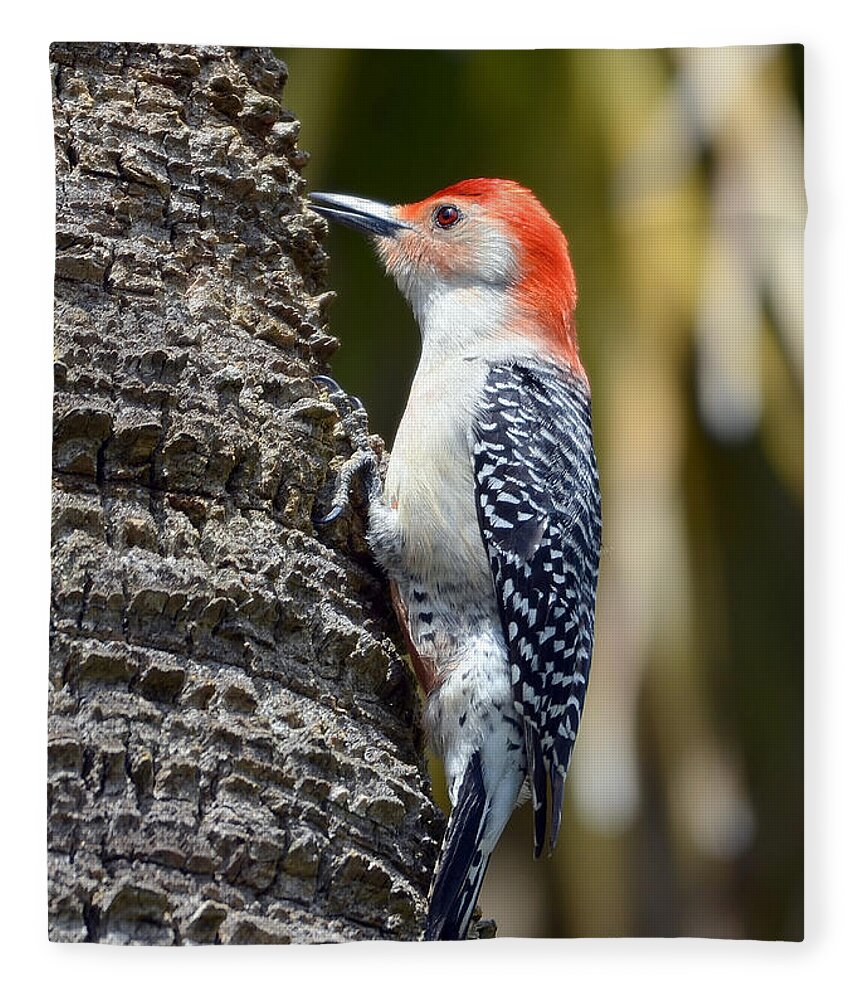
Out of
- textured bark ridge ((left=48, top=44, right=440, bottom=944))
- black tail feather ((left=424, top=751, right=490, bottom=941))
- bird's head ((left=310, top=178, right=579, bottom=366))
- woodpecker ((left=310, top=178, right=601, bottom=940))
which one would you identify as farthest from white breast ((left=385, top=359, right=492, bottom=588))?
black tail feather ((left=424, top=751, right=490, bottom=941))

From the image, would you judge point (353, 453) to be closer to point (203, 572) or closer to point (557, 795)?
point (203, 572)

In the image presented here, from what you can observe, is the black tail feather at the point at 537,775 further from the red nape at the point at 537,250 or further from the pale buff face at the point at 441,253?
the pale buff face at the point at 441,253

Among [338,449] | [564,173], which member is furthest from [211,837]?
[564,173]

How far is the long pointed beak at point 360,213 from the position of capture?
2875 millimetres

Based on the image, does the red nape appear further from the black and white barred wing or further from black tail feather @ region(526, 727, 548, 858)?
black tail feather @ region(526, 727, 548, 858)

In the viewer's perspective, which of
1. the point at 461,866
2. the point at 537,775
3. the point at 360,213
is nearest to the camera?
the point at 461,866

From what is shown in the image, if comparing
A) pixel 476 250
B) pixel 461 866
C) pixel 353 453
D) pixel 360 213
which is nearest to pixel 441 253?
pixel 476 250

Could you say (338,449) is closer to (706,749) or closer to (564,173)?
(564,173)

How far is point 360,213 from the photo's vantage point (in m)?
2.94

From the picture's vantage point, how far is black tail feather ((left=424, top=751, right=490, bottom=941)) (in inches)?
98.0

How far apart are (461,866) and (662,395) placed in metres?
1.29

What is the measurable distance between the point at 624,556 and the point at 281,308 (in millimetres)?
1032

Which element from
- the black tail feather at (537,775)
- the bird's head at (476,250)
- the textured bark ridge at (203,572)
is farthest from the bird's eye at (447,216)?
the black tail feather at (537,775)

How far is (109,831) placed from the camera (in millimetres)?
2217
